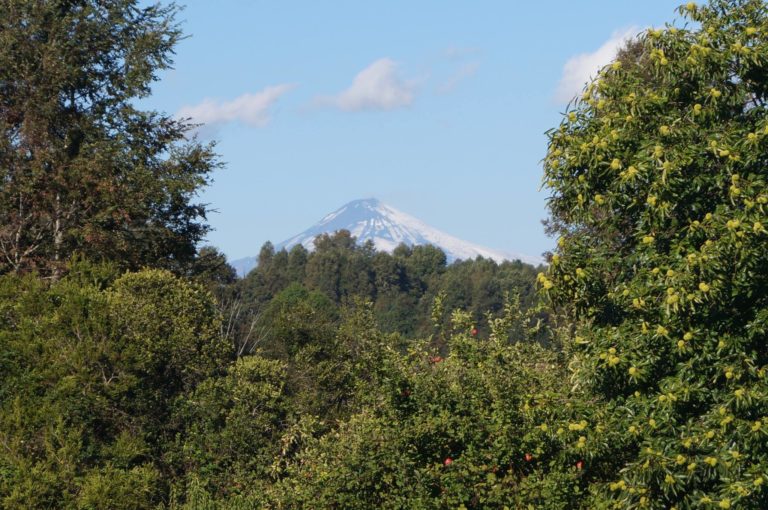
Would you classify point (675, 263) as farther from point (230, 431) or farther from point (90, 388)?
point (90, 388)

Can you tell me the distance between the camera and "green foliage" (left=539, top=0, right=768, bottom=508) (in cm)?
952

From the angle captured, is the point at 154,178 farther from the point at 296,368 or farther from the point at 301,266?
the point at 301,266

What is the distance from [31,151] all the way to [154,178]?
134 inches

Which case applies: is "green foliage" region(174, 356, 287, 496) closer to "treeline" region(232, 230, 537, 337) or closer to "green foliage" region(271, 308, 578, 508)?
"green foliage" region(271, 308, 578, 508)

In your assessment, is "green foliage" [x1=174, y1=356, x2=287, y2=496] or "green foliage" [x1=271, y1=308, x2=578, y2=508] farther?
"green foliage" [x1=174, y1=356, x2=287, y2=496]

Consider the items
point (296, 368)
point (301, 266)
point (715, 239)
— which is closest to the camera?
point (715, 239)

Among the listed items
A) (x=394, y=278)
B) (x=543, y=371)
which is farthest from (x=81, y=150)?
(x=394, y=278)

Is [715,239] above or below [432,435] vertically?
above

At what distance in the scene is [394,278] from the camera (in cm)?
12938

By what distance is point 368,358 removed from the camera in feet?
45.0

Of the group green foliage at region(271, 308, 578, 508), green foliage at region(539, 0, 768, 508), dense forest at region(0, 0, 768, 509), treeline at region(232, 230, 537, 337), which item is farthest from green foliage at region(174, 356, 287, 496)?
treeline at region(232, 230, 537, 337)

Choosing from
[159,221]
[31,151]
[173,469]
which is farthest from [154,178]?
[173,469]

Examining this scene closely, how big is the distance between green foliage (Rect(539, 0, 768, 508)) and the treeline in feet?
331

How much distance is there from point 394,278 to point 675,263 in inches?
4710
